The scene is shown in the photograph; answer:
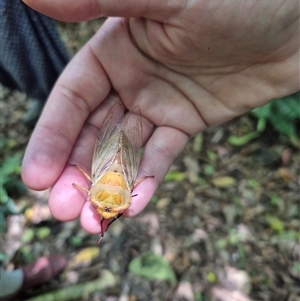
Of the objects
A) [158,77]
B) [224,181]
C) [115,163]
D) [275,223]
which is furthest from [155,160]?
[275,223]

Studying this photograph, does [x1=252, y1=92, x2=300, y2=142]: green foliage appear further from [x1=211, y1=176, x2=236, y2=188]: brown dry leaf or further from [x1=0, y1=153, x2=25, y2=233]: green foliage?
[x1=0, y1=153, x2=25, y2=233]: green foliage

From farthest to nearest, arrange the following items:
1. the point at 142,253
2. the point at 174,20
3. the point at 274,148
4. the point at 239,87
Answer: the point at 274,148, the point at 142,253, the point at 239,87, the point at 174,20

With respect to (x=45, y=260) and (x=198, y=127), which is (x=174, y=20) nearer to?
(x=198, y=127)

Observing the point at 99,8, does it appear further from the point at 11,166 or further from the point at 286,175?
the point at 286,175

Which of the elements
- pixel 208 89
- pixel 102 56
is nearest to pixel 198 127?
pixel 208 89

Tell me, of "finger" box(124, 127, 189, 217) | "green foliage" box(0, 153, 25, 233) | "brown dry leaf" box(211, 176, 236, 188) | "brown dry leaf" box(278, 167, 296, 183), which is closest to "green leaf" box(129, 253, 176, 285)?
"brown dry leaf" box(211, 176, 236, 188)

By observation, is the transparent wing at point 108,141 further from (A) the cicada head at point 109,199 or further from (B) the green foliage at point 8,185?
(B) the green foliage at point 8,185
